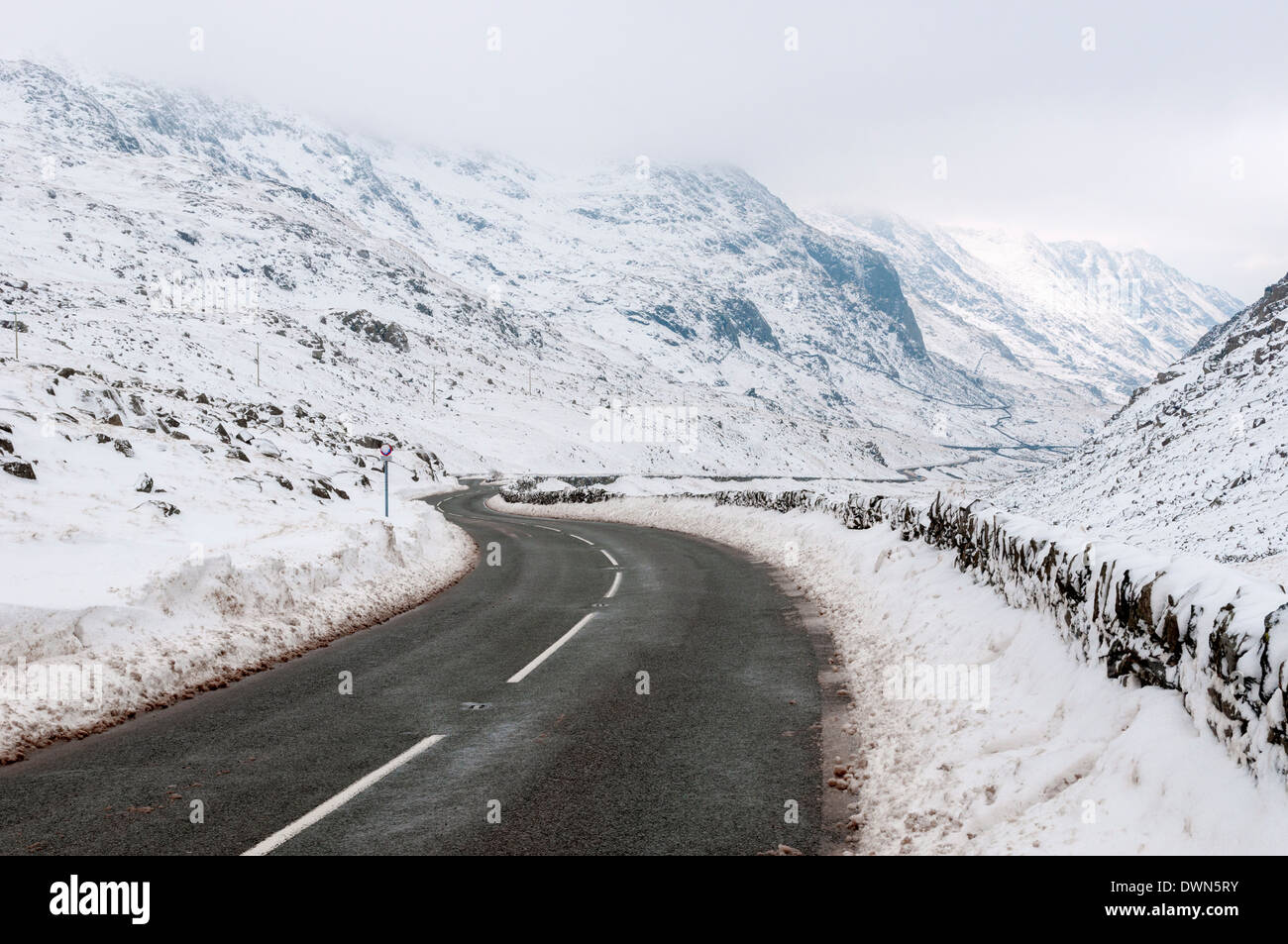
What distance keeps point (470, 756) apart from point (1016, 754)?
4233mm

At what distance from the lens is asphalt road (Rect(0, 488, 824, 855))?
5359mm

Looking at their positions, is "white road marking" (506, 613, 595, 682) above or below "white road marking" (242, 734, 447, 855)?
below

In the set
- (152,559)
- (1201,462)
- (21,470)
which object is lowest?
(1201,462)

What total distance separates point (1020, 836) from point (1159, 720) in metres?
1.15

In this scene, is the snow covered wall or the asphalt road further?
the asphalt road

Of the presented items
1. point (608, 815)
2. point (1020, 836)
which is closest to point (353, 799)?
point (608, 815)

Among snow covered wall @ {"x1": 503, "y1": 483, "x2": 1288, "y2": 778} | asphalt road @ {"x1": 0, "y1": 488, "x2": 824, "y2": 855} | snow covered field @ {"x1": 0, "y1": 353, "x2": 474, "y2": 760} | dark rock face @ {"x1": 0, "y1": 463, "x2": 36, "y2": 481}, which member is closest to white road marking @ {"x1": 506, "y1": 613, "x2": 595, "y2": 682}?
asphalt road @ {"x1": 0, "y1": 488, "x2": 824, "y2": 855}

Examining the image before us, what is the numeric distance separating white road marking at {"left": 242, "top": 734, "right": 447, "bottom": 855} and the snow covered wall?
5.46 meters

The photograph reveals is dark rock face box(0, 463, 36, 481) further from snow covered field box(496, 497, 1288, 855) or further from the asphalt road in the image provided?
snow covered field box(496, 497, 1288, 855)

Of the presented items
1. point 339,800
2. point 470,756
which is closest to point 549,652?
point 470,756

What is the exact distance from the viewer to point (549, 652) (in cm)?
1088

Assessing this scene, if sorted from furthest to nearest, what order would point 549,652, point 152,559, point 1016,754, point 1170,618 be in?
point 152,559
point 549,652
point 1016,754
point 1170,618

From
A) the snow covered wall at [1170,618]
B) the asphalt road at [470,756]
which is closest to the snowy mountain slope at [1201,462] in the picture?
the snow covered wall at [1170,618]

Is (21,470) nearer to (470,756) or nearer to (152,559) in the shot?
(152,559)
